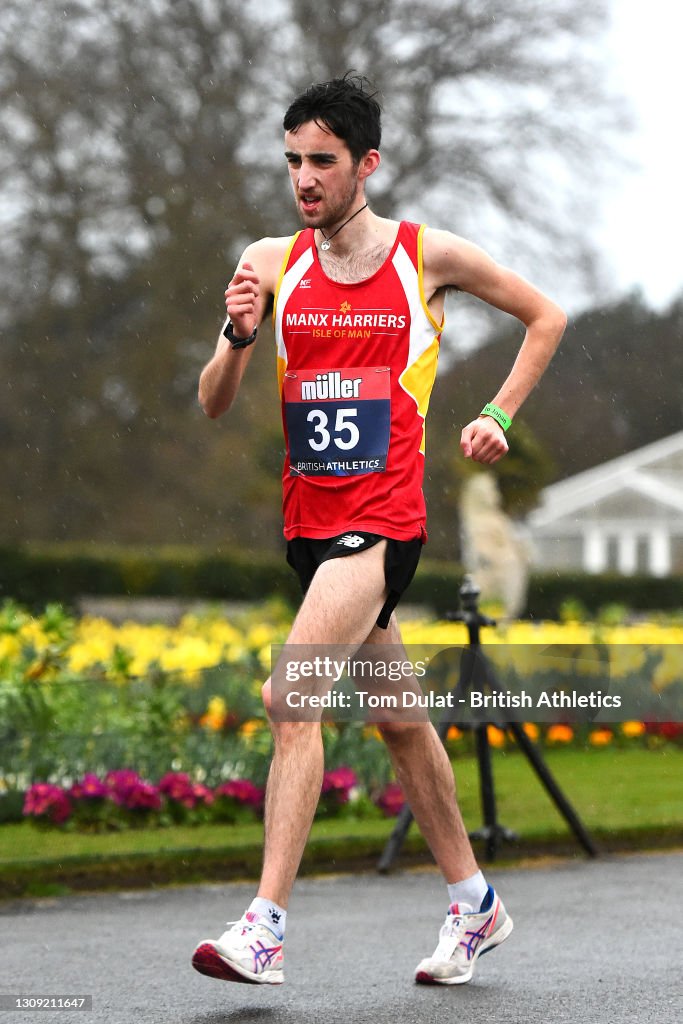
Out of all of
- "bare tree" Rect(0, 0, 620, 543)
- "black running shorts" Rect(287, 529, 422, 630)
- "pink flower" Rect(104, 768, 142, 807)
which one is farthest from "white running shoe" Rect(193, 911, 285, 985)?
"bare tree" Rect(0, 0, 620, 543)

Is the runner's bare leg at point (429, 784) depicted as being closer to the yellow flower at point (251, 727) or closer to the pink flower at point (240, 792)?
the pink flower at point (240, 792)

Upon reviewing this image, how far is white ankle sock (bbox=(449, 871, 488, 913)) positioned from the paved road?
0.60ft

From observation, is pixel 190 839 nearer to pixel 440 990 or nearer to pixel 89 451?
pixel 440 990

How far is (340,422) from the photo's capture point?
3.87 m

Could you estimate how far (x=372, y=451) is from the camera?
386cm

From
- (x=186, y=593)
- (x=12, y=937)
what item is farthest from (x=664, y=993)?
(x=186, y=593)

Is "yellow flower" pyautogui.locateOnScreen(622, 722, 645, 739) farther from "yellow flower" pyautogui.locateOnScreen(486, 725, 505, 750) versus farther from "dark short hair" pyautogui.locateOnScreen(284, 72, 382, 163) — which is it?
"dark short hair" pyautogui.locateOnScreen(284, 72, 382, 163)

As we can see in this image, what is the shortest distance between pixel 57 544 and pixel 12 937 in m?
23.4

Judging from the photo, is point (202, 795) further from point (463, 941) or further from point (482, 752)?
point (463, 941)

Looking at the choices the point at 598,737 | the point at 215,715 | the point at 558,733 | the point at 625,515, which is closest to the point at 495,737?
the point at 558,733

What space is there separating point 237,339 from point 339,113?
1.95 ft

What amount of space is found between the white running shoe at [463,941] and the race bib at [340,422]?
3.62 ft

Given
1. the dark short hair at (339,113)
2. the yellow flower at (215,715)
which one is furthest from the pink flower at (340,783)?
the dark short hair at (339,113)

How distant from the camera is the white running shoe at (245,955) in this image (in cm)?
335
